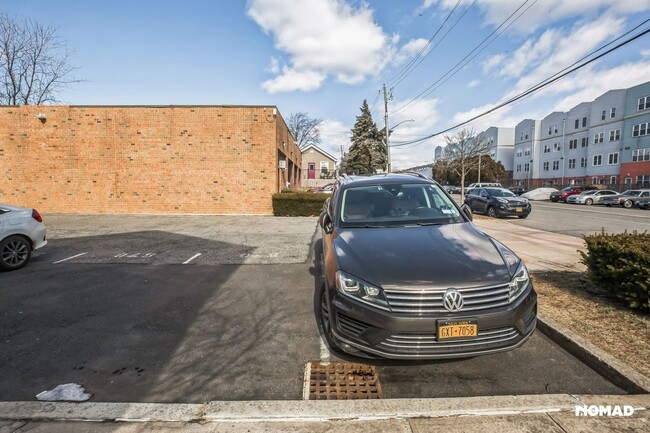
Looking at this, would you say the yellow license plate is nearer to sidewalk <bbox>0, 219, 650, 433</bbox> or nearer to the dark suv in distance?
the dark suv in distance

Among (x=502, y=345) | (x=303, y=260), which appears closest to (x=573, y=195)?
(x=303, y=260)

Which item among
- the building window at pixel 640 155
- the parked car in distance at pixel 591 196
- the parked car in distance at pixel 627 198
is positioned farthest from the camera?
the building window at pixel 640 155

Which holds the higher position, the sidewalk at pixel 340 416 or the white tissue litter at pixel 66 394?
the sidewalk at pixel 340 416

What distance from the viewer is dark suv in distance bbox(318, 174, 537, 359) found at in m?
2.57

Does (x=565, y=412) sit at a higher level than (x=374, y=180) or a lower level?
lower

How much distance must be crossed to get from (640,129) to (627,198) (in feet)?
51.4

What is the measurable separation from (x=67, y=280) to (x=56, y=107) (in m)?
13.6

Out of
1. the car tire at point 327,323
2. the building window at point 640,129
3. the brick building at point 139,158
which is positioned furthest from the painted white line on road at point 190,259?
the building window at point 640,129

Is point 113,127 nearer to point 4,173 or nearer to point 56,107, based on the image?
point 56,107

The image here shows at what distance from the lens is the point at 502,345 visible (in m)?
2.65

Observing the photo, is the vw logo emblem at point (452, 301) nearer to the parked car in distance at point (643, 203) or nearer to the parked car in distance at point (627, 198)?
the parked car in distance at point (643, 203)

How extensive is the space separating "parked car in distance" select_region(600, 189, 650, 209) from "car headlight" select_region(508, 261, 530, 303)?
105ft

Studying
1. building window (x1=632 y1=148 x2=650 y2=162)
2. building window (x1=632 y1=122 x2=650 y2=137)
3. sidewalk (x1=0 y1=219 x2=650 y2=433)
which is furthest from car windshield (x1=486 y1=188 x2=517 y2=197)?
building window (x1=632 y1=122 x2=650 y2=137)

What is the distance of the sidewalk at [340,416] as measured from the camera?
7.43ft
